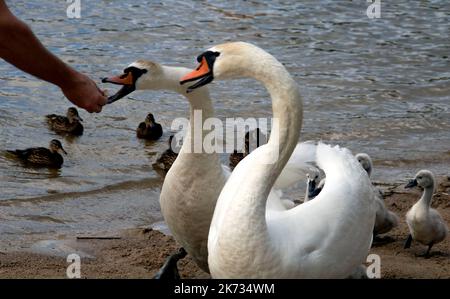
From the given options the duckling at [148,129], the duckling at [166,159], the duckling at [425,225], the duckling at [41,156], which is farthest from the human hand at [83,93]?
the duckling at [148,129]

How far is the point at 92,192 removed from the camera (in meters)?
9.73

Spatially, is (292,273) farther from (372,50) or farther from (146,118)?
(372,50)

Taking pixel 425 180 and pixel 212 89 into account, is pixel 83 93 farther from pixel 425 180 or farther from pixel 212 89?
pixel 212 89

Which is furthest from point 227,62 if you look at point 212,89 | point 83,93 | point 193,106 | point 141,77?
point 212,89

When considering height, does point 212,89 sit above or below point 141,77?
below

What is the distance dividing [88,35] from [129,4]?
2206mm

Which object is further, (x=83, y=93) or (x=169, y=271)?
(x=169, y=271)

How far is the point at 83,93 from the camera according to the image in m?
5.77

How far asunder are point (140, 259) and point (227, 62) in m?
2.28

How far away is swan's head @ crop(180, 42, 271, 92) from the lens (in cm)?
564

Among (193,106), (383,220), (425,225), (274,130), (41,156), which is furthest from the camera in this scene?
(41,156)

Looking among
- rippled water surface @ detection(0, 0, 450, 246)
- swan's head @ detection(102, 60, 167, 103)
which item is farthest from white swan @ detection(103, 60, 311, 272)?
rippled water surface @ detection(0, 0, 450, 246)

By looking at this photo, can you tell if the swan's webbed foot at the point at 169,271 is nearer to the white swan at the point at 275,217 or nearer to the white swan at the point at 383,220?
the white swan at the point at 275,217

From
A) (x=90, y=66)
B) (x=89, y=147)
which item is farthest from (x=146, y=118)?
(x=90, y=66)
